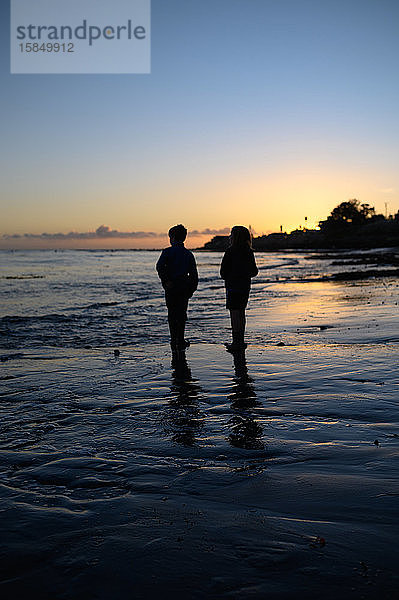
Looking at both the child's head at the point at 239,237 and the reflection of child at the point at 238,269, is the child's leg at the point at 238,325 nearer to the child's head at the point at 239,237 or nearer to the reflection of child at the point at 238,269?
the reflection of child at the point at 238,269

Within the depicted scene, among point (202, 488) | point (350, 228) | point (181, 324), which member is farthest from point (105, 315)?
point (350, 228)

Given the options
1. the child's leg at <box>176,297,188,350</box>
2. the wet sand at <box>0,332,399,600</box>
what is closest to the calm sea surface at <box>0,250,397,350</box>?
the child's leg at <box>176,297,188,350</box>

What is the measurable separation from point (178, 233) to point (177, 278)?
788mm

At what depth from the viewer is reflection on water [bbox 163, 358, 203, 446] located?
417 cm

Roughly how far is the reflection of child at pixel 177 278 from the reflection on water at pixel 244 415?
2.05m

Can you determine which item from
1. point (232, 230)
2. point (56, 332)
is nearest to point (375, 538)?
point (232, 230)

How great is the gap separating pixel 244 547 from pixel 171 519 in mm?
484

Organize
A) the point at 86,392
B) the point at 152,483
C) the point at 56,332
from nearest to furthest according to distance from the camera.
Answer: the point at 152,483
the point at 86,392
the point at 56,332

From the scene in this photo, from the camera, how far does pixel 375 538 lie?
2.52 meters

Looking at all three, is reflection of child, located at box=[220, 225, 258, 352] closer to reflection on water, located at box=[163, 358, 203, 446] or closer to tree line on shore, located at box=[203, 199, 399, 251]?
reflection on water, located at box=[163, 358, 203, 446]

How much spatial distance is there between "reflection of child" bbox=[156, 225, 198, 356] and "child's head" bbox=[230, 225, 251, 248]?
0.94m

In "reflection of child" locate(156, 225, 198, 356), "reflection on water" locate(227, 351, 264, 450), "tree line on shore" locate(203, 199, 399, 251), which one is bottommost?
"reflection on water" locate(227, 351, 264, 450)

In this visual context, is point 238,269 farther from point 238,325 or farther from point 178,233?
point 178,233

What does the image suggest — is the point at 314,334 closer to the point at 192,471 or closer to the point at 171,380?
the point at 171,380
